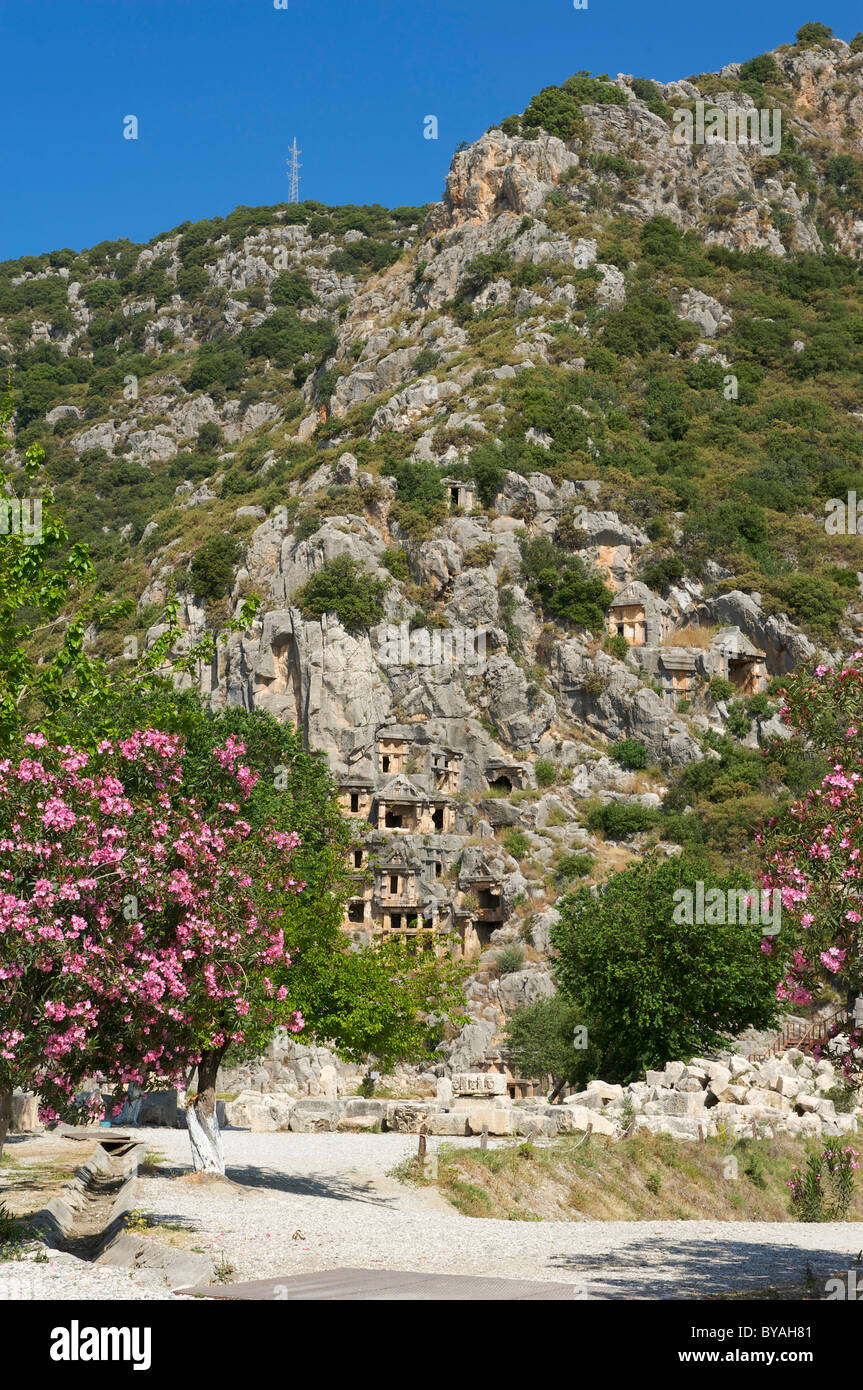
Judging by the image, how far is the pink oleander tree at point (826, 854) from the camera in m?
14.1

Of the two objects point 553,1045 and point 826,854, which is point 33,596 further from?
point 553,1045

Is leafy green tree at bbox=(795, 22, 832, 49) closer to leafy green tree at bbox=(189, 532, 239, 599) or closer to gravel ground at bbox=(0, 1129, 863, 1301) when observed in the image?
leafy green tree at bbox=(189, 532, 239, 599)

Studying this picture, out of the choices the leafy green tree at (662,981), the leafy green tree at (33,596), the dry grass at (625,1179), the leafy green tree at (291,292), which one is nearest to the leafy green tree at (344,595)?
the leafy green tree at (662,981)

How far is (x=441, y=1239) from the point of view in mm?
17234

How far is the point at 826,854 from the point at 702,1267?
567 cm

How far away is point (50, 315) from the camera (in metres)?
169

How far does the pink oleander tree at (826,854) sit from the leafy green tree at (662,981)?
1015 inches

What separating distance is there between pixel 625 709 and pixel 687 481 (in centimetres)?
2079

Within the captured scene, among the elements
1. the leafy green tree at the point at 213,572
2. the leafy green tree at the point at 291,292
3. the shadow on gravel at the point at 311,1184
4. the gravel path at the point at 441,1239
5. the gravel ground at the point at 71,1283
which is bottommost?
the shadow on gravel at the point at 311,1184

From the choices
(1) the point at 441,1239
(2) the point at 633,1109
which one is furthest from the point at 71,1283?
(2) the point at 633,1109

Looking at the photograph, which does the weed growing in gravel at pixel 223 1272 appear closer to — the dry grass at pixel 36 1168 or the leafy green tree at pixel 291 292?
the dry grass at pixel 36 1168
